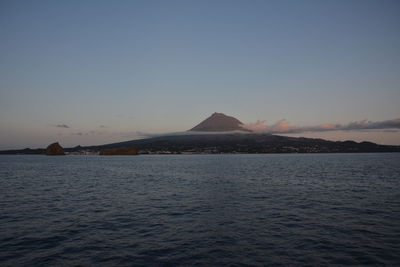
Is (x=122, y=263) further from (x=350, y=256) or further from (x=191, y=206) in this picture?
(x=191, y=206)

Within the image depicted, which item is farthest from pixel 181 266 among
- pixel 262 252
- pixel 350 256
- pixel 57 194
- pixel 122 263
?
pixel 57 194

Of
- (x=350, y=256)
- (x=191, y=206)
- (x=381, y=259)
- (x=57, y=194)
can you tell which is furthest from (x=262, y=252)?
(x=57, y=194)

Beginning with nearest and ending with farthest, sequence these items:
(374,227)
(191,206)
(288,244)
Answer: (288,244)
(374,227)
(191,206)

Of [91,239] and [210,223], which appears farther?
[210,223]

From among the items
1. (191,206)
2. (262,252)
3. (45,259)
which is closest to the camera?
(45,259)

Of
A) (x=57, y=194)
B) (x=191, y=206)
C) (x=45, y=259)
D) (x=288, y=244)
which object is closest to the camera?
(x=45, y=259)

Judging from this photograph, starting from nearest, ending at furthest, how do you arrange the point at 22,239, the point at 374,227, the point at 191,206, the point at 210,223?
the point at 22,239
the point at 374,227
the point at 210,223
the point at 191,206

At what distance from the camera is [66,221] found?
→ 23.7m

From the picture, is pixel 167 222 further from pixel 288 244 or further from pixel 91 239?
pixel 288 244

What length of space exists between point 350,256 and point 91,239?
57.9 feet

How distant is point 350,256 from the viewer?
1541cm

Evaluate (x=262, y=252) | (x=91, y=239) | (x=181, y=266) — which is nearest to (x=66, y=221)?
(x=91, y=239)

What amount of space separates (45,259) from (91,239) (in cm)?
373

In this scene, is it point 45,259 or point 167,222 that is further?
point 167,222
